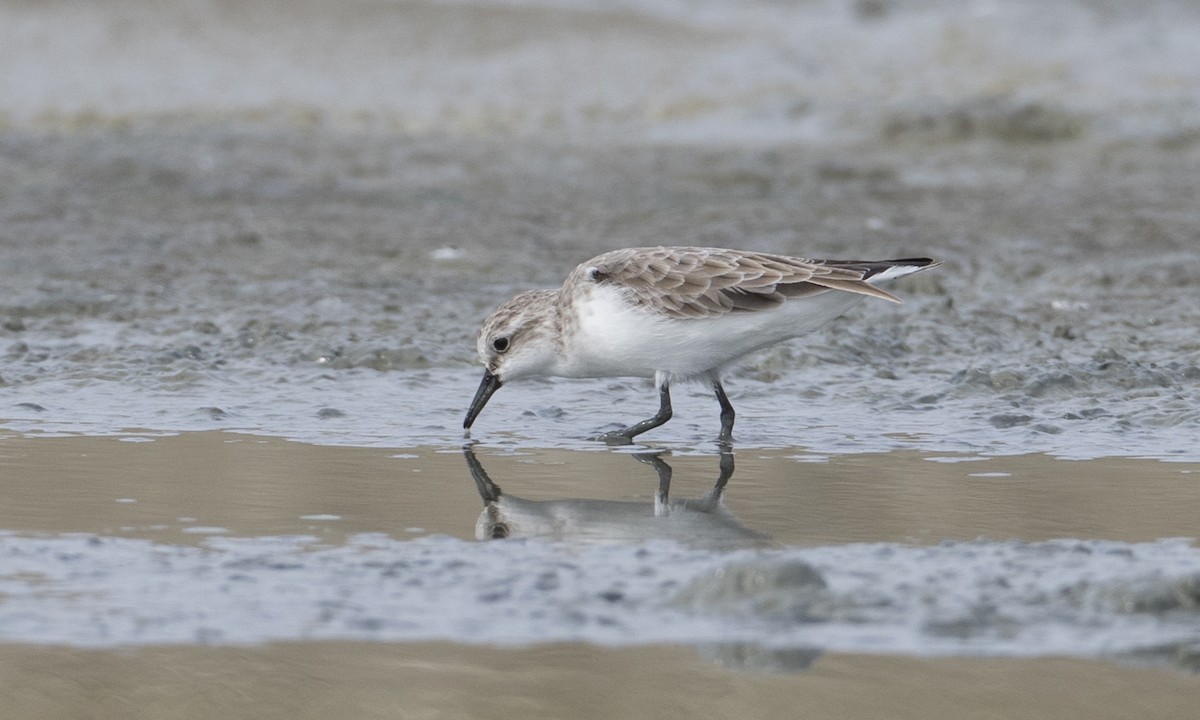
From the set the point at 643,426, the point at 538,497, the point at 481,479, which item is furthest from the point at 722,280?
the point at 538,497

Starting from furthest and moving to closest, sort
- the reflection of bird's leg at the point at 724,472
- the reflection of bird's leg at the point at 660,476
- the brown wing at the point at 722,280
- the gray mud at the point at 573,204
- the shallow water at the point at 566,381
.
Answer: the gray mud at the point at 573,204 < the brown wing at the point at 722,280 < the reflection of bird's leg at the point at 724,472 < the reflection of bird's leg at the point at 660,476 < the shallow water at the point at 566,381

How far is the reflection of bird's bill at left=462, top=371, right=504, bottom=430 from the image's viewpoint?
7.75m

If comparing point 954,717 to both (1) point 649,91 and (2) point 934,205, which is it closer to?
(2) point 934,205

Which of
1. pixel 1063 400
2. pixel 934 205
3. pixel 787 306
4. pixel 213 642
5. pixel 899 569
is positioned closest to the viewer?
pixel 213 642

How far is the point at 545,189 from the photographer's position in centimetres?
1452

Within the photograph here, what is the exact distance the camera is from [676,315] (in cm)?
759

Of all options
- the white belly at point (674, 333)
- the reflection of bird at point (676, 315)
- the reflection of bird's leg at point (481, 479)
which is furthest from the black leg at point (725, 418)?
the reflection of bird's leg at point (481, 479)

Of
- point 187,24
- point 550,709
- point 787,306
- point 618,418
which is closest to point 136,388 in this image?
point 618,418

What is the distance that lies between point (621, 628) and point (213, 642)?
107cm

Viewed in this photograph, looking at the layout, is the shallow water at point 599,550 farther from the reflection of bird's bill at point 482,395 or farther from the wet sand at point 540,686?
the reflection of bird's bill at point 482,395

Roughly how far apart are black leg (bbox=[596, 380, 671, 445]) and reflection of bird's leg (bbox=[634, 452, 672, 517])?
0.19 meters

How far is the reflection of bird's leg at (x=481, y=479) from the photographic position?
639cm

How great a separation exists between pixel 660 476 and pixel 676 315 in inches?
37.2

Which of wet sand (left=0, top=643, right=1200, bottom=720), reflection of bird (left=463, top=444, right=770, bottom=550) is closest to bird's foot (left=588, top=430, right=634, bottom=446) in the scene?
reflection of bird (left=463, top=444, right=770, bottom=550)
